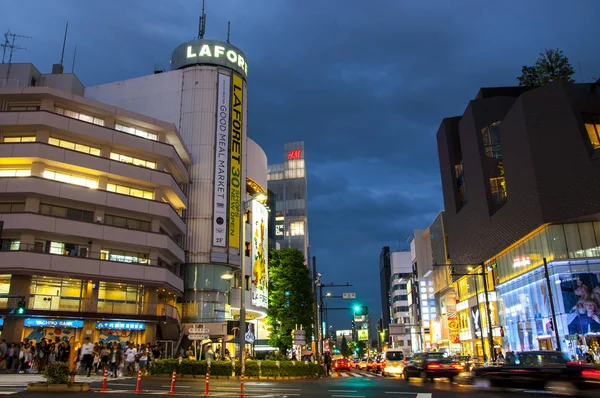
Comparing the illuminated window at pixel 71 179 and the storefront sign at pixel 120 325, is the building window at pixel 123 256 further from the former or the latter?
the illuminated window at pixel 71 179

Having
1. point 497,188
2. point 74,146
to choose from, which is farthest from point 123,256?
point 497,188

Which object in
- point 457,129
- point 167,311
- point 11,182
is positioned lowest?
point 167,311

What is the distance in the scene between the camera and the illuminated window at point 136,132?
4869 cm

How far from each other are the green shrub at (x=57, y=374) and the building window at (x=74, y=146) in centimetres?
2864

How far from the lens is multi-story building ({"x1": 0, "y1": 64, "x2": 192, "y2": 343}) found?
38625 mm

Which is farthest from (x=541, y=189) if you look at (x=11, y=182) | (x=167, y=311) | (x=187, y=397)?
(x=11, y=182)

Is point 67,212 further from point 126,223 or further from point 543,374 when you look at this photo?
Result: point 543,374

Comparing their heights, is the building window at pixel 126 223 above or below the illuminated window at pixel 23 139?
below

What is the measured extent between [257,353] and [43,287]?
27.5 metres

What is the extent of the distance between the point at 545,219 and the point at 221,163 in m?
33.7

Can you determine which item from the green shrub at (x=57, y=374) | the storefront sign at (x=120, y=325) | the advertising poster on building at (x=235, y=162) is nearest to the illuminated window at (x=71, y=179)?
the storefront sign at (x=120, y=325)

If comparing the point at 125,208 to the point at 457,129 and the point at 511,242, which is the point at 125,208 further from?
the point at 457,129

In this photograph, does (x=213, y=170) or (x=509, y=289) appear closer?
(x=213, y=170)

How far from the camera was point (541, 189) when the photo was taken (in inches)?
1943
